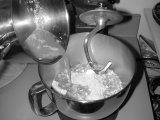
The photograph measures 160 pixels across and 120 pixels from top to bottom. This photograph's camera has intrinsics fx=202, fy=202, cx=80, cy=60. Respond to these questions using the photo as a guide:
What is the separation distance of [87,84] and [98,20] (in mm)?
174

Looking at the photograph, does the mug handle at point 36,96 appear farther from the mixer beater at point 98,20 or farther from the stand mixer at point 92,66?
the mixer beater at point 98,20

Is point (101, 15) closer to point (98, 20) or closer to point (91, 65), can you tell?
point (98, 20)

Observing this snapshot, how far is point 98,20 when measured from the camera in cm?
50

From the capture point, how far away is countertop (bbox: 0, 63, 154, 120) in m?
0.57

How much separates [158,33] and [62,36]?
37 cm

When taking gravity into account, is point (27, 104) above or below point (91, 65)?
below

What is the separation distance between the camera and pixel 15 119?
0.56m

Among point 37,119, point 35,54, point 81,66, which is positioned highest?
point 35,54

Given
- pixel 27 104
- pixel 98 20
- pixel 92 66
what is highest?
pixel 98 20

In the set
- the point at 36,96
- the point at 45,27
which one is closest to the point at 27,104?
the point at 36,96

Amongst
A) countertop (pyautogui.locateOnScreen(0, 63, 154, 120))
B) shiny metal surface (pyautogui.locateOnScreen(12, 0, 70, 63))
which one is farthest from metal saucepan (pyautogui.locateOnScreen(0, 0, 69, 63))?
countertop (pyautogui.locateOnScreen(0, 63, 154, 120))

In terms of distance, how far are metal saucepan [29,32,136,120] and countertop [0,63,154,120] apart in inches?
2.4

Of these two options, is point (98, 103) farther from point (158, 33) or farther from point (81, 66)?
point (158, 33)

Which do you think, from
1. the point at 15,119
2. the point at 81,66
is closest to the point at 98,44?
the point at 81,66
